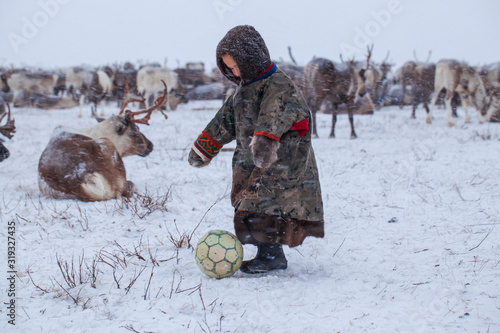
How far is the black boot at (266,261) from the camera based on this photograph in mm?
2812

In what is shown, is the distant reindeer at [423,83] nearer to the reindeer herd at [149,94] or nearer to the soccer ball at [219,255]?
the reindeer herd at [149,94]

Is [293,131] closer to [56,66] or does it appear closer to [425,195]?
[425,195]

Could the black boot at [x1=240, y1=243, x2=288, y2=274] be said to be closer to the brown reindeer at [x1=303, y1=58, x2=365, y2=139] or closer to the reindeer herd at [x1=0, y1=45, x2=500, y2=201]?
the reindeer herd at [x1=0, y1=45, x2=500, y2=201]

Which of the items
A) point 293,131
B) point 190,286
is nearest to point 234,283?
point 190,286

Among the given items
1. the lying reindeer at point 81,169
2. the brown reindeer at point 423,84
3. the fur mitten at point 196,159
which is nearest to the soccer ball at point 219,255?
the fur mitten at point 196,159

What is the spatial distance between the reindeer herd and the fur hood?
2.67 m

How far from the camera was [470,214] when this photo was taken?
3842 millimetres

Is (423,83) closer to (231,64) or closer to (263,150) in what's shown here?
(231,64)

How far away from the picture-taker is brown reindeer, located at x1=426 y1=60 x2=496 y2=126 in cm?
1092

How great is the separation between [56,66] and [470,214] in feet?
112

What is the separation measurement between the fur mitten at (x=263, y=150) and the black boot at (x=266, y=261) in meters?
0.77

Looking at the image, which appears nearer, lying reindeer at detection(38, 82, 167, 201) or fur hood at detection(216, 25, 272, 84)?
fur hood at detection(216, 25, 272, 84)

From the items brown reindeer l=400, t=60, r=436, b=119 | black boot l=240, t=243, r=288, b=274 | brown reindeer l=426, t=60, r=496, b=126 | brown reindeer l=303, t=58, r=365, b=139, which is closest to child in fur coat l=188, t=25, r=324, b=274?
black boot l=240, t=243, r=288, b=274

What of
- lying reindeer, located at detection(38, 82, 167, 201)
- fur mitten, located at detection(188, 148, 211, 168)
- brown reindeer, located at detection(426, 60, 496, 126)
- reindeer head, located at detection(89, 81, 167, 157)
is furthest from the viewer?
brown reindeer, located at detection(426, 60, 496, 126)
